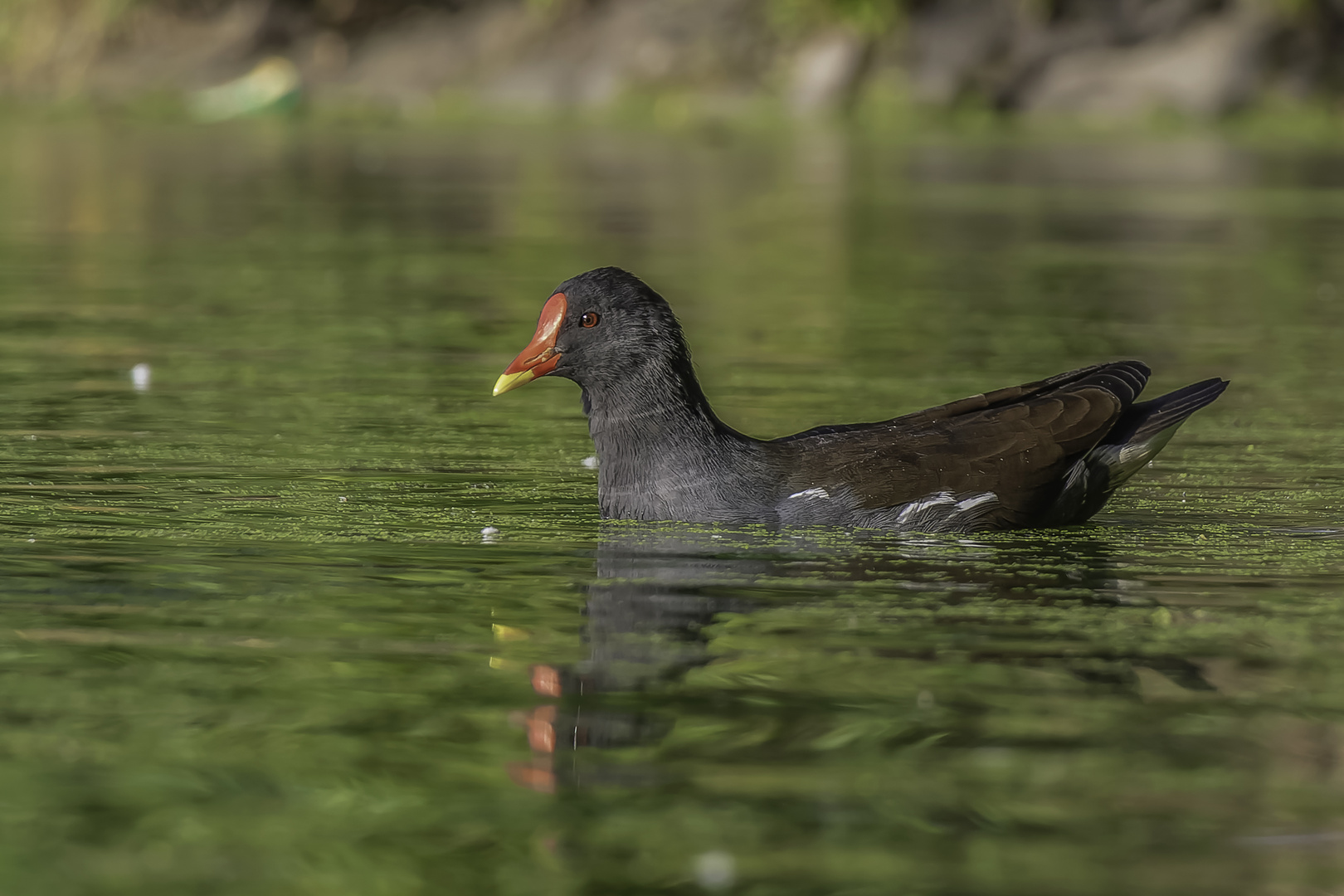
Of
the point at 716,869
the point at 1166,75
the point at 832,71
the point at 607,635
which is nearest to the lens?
the point at 716,869

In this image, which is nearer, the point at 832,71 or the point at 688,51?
the point at 832,71

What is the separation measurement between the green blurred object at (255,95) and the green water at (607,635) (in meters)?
27.2

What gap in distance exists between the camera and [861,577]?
6652 millimetres

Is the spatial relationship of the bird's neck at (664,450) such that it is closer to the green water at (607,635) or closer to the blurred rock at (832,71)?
the green water at (607,635)

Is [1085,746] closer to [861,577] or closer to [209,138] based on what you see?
[861,577]

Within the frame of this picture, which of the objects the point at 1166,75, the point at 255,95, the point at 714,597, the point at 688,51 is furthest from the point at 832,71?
the point at 714,597

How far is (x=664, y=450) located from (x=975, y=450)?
3.44 feet

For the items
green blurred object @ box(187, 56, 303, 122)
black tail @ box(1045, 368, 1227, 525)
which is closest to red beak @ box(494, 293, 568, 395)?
black tail @ box(1045, 368, 1227, 525)

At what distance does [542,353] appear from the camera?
759 centimetres

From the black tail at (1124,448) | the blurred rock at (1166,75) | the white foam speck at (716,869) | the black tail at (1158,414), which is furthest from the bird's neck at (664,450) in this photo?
the blurred rock at (1166,75)

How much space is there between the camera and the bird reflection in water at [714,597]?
4.95m

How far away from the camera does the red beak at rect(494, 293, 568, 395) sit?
757 centimetres

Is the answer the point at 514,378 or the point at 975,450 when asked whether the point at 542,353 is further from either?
the point at 975,450

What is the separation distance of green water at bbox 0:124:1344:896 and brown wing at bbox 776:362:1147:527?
204 millimetres
